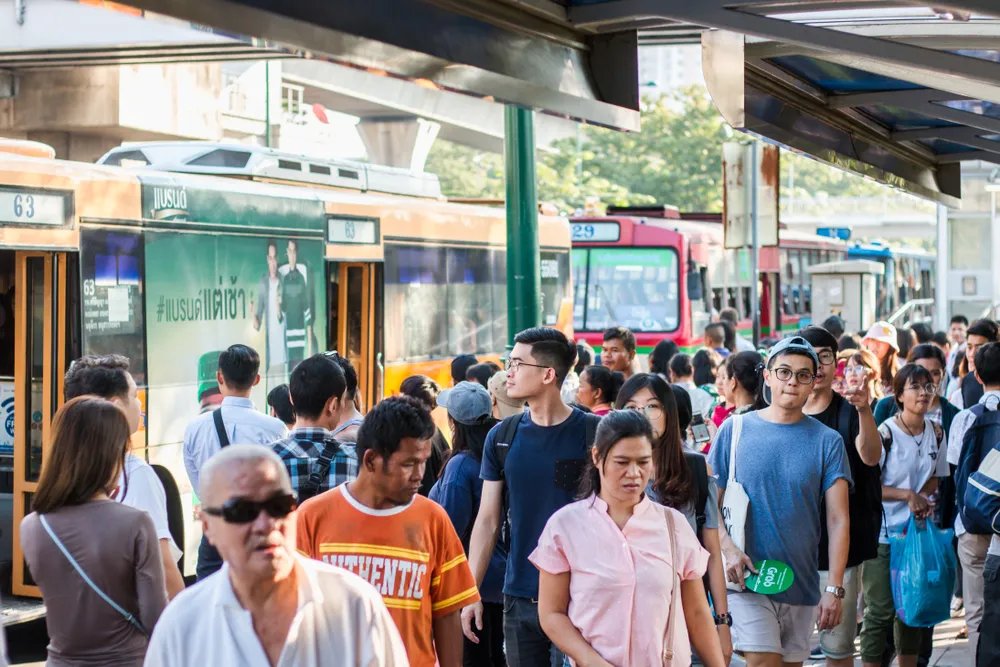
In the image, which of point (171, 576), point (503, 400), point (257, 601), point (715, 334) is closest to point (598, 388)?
point (503, 400)

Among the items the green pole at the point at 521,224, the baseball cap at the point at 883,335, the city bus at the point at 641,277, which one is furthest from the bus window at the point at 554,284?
the baseball cap at the point at 883,335

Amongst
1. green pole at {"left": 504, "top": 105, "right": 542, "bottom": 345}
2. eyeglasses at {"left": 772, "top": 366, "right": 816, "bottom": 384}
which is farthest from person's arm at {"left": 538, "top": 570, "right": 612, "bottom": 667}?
green pole at {"left": 504, "top": 105, "right": 542, "bottom": 345}

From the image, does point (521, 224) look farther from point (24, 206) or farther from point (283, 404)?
point (24, 206)

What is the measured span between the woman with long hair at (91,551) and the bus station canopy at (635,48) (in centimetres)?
152

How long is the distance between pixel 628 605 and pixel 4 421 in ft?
20.4

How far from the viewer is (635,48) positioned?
4.75 m

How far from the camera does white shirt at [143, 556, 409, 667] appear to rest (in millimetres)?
2898

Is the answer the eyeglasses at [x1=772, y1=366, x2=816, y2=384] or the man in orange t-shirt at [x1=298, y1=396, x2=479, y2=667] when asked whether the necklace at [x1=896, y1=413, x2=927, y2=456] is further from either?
the man in orange t-shirt at [x1=298, y1=396, x2=479, y2=667]

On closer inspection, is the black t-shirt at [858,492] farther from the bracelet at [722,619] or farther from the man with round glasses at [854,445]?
the bracelet at [722,619]

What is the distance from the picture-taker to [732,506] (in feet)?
20.1

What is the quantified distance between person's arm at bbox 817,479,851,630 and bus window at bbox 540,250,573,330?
10338mm

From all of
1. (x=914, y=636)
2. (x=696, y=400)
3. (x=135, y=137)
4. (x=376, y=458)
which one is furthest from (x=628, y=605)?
(x=135, y=137)

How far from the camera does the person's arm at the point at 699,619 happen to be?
456cm

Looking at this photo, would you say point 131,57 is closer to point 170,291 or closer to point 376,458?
point 170,291
